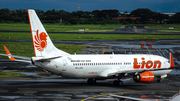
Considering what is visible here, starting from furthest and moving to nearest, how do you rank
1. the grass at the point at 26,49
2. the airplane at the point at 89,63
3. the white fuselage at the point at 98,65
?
1. the grass at the point at 26,49
2. the white fuselage at the point at 98,65
3. the airplane at the point at 89,63

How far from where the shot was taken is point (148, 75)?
3575 cm

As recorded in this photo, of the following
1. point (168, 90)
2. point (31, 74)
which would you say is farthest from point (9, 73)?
point (168, 90)

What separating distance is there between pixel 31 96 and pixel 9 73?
1633 centimetres

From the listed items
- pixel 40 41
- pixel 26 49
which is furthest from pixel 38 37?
pixel 26 49

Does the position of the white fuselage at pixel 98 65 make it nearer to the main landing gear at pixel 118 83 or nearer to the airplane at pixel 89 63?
the airplane at pixel 89 63

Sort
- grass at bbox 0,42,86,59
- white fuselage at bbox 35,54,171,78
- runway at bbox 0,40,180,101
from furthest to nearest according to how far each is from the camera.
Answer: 1. grass at bbox 0,42,86,59
2. white fuselage at bbox 35,54,171,78
3. runway at bbox 0,40,180,101

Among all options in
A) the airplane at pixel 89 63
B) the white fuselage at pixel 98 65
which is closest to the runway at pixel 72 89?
the airplane at pixel 89 63

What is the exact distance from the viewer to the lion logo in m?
35.5

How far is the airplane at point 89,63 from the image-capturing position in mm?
35312

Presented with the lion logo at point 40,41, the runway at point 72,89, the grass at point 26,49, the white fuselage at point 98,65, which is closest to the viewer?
the runway at point 72,89

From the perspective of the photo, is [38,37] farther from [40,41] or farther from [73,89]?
[73,89]

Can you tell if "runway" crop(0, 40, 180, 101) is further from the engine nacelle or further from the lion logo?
the lion logo

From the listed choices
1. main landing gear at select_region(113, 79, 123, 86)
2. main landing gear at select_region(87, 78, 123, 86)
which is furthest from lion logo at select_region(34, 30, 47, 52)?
main landing gear at select_region(113, 79, 123, 86)

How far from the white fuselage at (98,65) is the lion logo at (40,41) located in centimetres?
201
